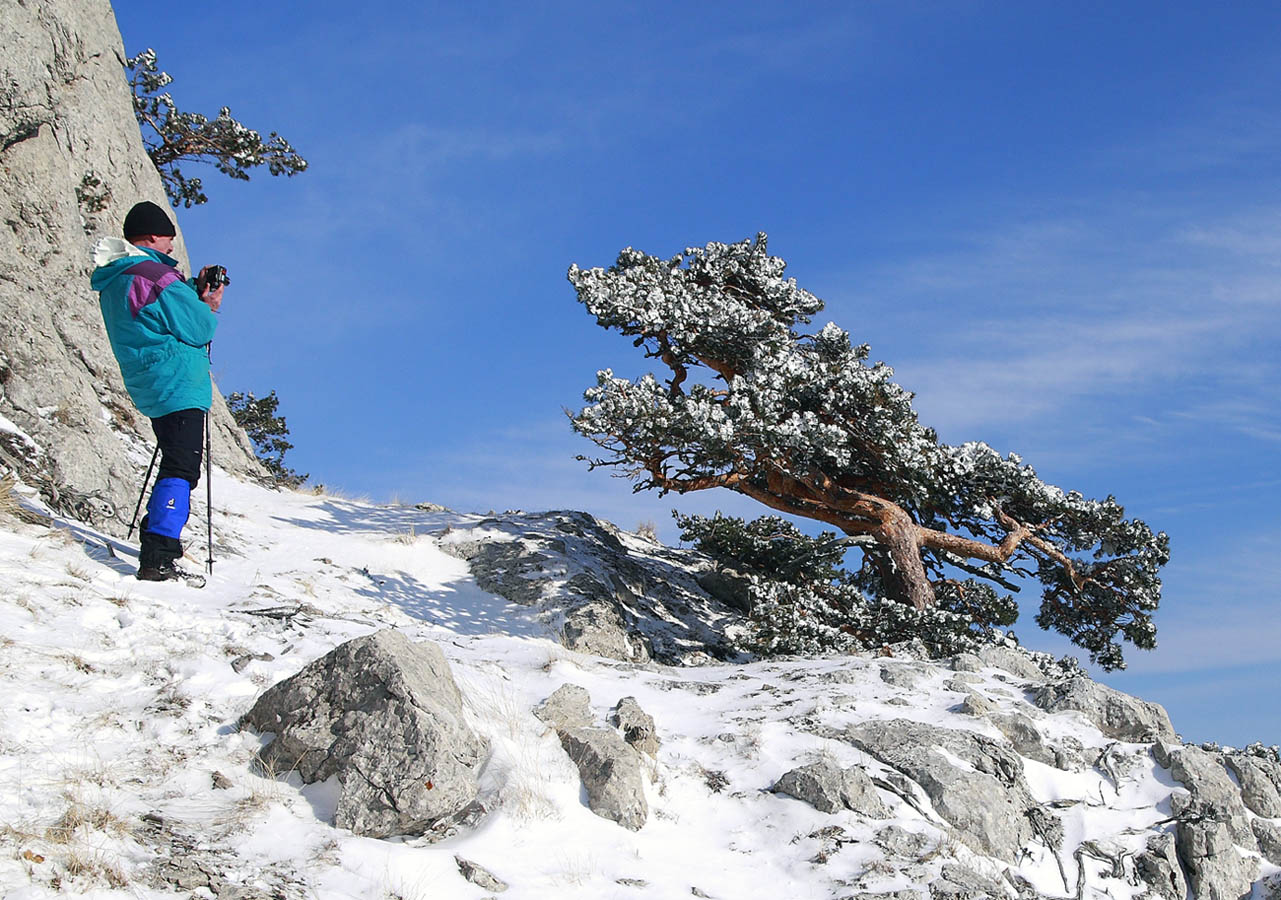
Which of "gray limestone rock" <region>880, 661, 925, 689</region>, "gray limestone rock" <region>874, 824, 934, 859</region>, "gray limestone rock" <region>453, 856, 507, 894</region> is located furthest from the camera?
"gray limestone rock" <region>880, 661, 925, 689</region>

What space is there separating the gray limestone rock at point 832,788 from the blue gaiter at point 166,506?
527 centimetres

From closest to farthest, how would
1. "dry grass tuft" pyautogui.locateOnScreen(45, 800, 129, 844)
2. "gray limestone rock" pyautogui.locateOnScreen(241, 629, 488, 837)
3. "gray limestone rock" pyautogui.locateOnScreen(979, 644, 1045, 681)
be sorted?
"dry grass tuft" pyautogui.locateOnScreen(45, 800, 129, 844)
"gray limestone rock" pyautogui.locateOnScreen(241, 629, 488, 837)
"gray limestone rock" pyautogui.locateOnScreen(979, 644, 1045, 681)

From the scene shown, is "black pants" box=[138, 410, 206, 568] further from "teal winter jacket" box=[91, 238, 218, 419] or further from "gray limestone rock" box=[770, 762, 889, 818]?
"gray limestone rock" box=[770, 762, 889, 818]

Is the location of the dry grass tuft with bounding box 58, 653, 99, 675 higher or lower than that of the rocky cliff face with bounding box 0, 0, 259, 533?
lower

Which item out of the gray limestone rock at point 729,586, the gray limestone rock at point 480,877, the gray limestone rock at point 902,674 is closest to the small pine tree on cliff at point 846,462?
the gray limestone rock at point 729,586

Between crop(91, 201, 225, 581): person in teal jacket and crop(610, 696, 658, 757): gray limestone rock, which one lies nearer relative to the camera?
crop(610, 696, 658, 757): gray limestone rock

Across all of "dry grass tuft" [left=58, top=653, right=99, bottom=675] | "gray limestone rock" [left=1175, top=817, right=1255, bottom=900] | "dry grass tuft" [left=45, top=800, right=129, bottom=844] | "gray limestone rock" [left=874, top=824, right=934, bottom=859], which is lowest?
"dry grass tuft" [left=45, top=800, right=129, bottom=844]

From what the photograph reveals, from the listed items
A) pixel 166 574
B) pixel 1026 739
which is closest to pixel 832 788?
pixel 1026 739

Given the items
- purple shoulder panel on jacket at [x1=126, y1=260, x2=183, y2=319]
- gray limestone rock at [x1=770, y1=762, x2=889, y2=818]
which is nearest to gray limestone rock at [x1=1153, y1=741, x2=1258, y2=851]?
gray limestone rock at [x1=770, y1=762, x2=889, y2=818]

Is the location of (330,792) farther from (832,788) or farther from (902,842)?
(902,842)

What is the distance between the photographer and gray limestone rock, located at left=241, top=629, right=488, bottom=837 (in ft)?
17.6

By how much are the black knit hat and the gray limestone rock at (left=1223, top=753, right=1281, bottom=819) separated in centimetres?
974

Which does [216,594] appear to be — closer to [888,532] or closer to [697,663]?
[697,663]

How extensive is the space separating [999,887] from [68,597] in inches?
256
